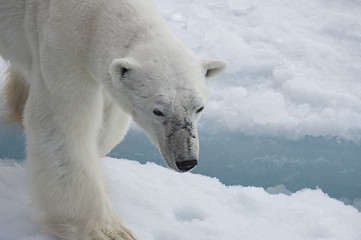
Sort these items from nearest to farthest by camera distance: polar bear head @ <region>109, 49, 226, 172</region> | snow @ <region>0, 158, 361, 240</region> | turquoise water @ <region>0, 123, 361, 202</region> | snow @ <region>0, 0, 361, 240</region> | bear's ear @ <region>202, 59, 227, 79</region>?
polar bear head @ <region>109, 49, 226, 172</region> < bear's ear @ <region>202, 59, 227, 79</region> < snow @ <region>0, 158, 361, 240</region> < snow @ <region>0, 0, 361, 240</region> < turquoise water @ <region>0, 123, 361, 202</region>

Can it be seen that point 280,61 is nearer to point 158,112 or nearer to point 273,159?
point 273,159

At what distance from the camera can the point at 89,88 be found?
259 cm

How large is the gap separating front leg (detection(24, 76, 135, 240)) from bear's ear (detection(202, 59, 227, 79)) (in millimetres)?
633

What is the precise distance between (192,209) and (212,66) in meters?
1.27

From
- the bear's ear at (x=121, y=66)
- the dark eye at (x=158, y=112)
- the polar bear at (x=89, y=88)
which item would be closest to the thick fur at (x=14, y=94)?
the polar bear at (x=89, y=88)

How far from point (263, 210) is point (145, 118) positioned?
1.60 m

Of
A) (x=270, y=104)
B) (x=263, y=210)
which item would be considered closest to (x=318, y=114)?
(x=270, y=104)

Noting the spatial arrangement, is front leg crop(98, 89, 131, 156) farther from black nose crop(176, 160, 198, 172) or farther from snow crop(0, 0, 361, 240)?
black nose crop(176, 160, 198, 172)

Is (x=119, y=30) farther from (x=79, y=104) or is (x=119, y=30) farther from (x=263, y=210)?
(x=263, y=210)

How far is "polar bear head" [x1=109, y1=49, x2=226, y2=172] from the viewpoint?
213cm

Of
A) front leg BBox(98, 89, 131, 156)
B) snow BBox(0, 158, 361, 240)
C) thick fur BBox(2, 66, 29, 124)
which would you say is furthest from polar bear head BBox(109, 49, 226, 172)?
thick fur BBox(2, 66, 29, 124)

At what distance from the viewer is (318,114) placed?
507 cm

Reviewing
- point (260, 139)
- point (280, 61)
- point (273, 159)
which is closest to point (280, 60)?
point (280, 61)

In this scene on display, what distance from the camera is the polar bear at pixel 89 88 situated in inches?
85.7
